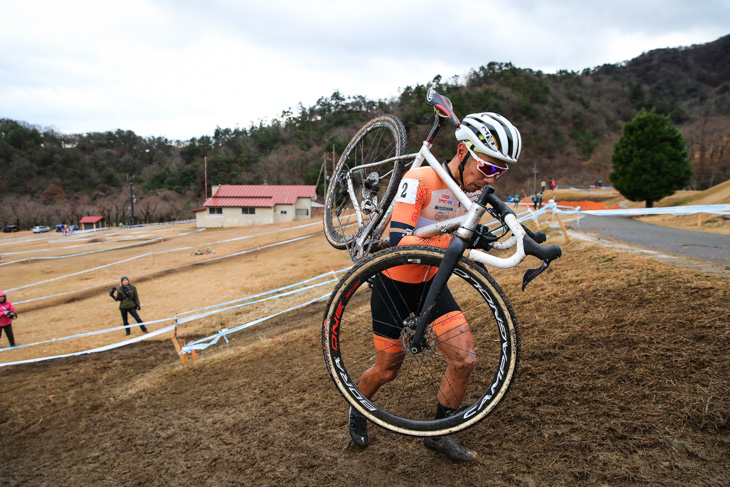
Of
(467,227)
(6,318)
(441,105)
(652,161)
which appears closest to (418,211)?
(467,227)

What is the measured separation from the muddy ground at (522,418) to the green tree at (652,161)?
31966 millimetres

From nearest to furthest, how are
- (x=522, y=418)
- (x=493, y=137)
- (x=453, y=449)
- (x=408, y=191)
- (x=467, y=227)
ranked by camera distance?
(x=467, y=227) < (x=493, y=137) < (x=408, y=191) < (x=453, y=449) < (x=522, y=418)

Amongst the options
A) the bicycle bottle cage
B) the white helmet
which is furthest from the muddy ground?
the bicycle bottle cage

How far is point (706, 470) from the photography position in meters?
2.92

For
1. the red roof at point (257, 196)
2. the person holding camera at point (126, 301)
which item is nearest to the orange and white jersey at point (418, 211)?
the person holding camera at point (126, 301)

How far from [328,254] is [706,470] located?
80.0ft

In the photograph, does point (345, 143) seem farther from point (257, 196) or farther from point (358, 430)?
point (358, 430)

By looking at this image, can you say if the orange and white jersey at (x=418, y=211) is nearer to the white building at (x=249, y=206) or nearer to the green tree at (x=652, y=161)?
the green tree at (x=652, y=161)

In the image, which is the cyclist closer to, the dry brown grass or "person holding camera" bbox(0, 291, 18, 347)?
the dry brown grass

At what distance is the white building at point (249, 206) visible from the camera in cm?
6069

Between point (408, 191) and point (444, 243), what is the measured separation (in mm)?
588

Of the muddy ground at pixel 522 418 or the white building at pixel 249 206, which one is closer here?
the muddy ground at pixel 522 418

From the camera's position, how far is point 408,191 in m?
3.40

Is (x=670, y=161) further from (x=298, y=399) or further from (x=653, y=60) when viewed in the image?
(x=653, y=60)
